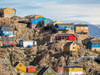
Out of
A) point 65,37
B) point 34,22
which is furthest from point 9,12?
point 65,37

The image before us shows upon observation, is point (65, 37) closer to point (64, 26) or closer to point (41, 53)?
point (64, 26)

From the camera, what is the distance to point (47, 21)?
395 feet

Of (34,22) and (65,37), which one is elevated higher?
(34,22)

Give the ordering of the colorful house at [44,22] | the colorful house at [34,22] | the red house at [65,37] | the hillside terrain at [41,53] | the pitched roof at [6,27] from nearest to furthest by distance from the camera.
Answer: the hillside terrain at [41,53], the red house at [65,37], the pitched roof at [6,27], the colorful house at [44,22], the colorful house at [34,22]

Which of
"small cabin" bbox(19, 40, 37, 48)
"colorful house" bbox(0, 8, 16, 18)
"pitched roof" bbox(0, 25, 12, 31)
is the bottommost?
"small cabin" bbox(19, 40, 37, 48)

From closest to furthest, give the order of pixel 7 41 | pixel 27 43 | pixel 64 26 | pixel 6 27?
1. pixel 7 41
2. pixel 27 43
3. pixel 64 26
4. pixel 6 27

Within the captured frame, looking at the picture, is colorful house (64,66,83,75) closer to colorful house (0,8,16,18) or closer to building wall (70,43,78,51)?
building wall (70,43,78,51)

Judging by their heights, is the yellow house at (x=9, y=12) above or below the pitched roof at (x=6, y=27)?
above

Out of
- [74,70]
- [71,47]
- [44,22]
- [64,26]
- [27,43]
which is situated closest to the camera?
[74,70]

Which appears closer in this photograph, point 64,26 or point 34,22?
point 64,26

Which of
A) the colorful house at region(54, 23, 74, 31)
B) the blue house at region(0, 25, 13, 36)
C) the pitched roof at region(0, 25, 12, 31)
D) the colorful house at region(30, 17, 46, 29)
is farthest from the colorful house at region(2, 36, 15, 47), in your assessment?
the colorful house at region(54, 23, 74, 31)

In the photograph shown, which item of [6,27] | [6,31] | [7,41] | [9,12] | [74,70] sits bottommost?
[74,70]

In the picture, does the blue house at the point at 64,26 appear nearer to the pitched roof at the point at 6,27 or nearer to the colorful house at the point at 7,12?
the pitched roof at the point at 6,27

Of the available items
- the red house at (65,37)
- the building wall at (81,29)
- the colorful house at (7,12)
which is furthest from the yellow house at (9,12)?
the red house at (65,37)
